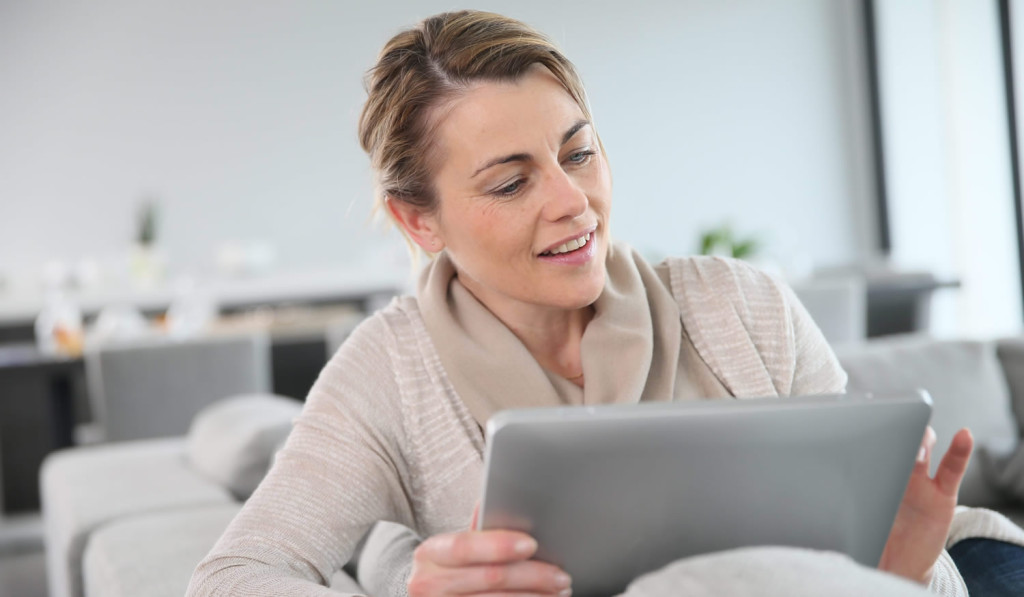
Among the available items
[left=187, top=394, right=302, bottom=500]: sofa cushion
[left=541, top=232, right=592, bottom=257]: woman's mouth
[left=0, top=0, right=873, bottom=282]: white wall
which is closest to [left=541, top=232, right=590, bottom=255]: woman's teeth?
[left=541, top=232, right=592, bottom=257]: woman's mouth

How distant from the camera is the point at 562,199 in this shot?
3.73 ft

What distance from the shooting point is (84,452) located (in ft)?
8.45

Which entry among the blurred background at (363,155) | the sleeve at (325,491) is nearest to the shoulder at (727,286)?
the sleeve at (325,491)

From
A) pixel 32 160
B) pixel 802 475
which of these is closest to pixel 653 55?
pixel 32 160

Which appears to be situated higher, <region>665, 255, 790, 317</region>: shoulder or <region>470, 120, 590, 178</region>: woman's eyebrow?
<region>470, 120, 590, 178</region>: woman's eyebrow

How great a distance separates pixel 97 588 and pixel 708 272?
1017 mm

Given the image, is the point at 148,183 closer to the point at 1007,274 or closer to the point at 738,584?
the point at 1007,274

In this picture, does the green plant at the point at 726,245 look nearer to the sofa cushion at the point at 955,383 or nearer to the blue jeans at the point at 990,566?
the sofa cushion at the point at 955,383

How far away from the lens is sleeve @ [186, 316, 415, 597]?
1053mm

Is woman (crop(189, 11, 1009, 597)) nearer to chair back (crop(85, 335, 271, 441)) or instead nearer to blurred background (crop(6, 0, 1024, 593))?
chair back (crop(85, 335, 271, 441))

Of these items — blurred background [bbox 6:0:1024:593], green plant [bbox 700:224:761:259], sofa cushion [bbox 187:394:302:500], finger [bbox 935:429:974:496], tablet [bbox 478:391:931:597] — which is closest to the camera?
tablet [bbox 478:391:931:597]

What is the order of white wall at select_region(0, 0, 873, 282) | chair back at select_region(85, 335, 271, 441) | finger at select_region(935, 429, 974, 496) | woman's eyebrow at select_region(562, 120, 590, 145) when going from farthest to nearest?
1. white wall at select_region(0, 0, 873, 282)
2. chair back at select_region(85, 335, 271, 441)
3. woman's eyebrow at select_region(562, 120, 590, 145)
4. finger at select_region(935, 429, 974, 496)

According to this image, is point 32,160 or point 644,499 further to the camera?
point 32,160

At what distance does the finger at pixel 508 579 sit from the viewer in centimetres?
78
